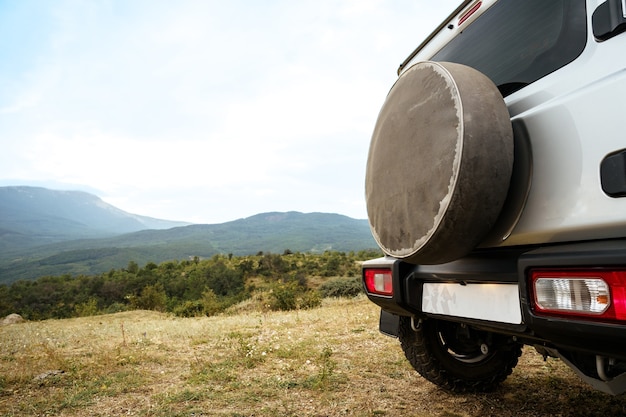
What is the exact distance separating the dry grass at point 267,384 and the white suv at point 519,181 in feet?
3.26

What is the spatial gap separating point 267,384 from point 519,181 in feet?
7.78

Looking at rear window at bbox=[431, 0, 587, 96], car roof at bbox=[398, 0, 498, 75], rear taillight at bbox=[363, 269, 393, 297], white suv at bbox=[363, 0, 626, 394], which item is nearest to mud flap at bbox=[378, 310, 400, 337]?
rear taillight at bbox=[363, 269, 393, 297]

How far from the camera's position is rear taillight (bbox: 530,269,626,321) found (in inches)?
41.5

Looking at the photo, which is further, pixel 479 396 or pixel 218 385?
pixel 218 385

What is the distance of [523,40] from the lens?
5.21 ft

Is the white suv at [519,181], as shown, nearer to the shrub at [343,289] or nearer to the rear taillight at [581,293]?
the rear taillight at [581,293]

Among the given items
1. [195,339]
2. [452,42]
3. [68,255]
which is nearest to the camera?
[452,42]

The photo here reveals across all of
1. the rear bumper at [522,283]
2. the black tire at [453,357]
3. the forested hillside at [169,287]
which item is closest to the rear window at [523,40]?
the rear bumper at [522,283]

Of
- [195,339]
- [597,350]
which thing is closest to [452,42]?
[597,350]

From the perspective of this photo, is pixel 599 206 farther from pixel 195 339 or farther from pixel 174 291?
pixel 174 291

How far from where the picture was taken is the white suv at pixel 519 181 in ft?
3.71

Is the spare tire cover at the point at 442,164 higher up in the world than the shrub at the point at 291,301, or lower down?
higher up

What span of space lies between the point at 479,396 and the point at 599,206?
191cm

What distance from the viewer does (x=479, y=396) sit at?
2553mm
